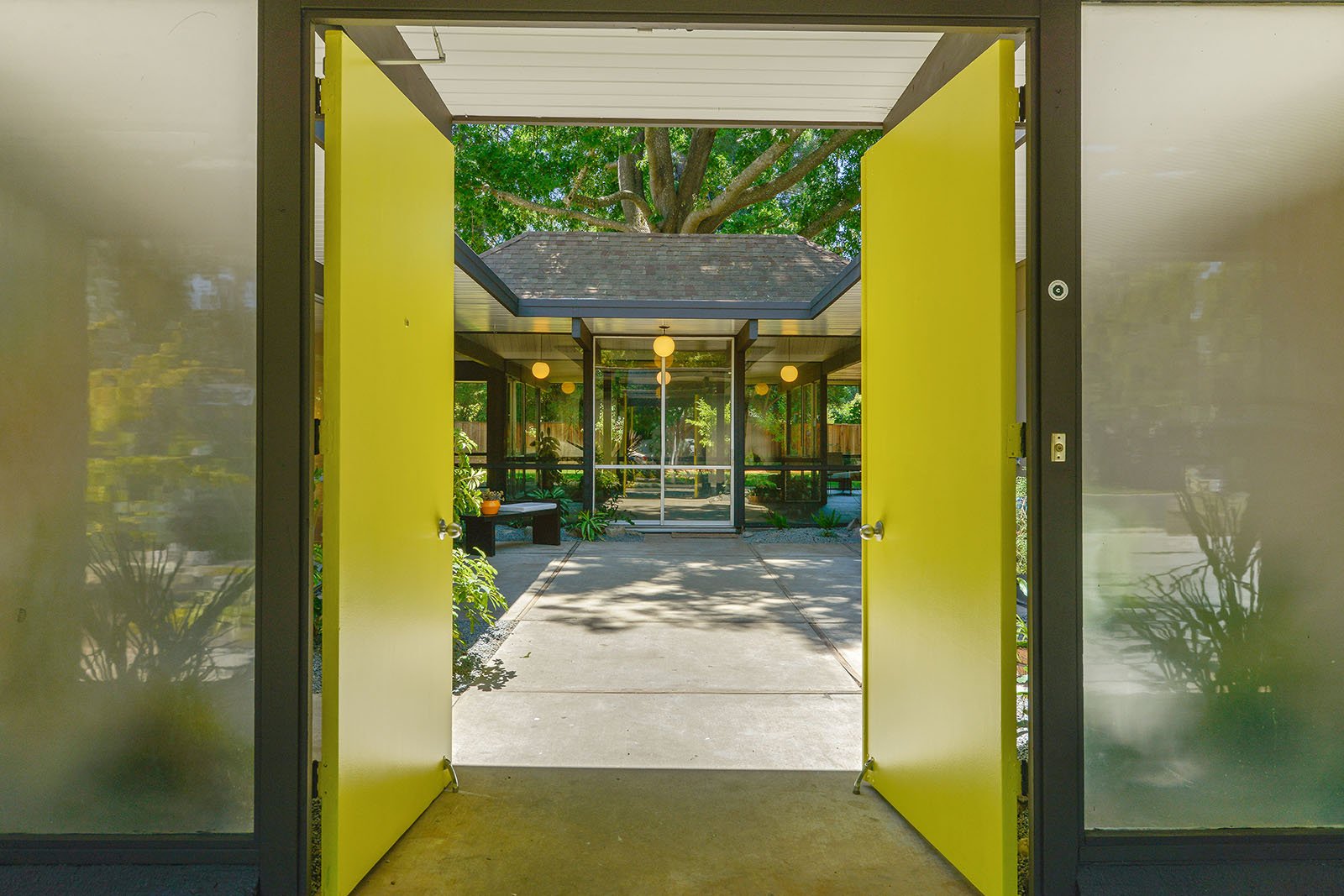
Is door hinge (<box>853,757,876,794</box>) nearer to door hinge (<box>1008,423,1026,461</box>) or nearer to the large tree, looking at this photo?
door hinge (<box>1008,423,1026,461</box>)

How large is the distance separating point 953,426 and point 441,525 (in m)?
1.82

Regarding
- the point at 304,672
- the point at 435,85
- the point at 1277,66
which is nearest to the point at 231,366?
the point at 304,672

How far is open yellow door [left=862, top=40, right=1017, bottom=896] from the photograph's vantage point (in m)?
2.05

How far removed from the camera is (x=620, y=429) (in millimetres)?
10602

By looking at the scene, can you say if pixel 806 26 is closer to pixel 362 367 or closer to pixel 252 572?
pixel 362 367

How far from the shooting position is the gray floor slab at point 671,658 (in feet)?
13.1

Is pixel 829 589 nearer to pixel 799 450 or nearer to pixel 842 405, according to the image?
pixel 799 450

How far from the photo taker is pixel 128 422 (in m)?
2.00

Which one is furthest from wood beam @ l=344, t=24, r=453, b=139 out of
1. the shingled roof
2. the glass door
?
the glass door

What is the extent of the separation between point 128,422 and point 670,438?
28.6 feet

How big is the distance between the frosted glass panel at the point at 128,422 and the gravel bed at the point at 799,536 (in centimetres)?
803

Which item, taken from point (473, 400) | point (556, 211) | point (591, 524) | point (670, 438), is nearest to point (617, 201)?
point (556, 211)

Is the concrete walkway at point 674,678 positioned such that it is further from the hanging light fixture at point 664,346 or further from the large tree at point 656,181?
the large tree at point 656,181

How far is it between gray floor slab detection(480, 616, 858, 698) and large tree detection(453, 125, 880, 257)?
42.5ft
